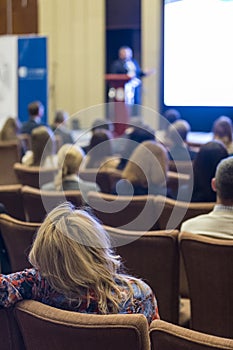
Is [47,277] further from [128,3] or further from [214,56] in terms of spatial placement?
[128,3]

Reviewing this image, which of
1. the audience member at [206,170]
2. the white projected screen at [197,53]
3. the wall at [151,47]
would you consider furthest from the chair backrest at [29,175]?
the wall at [151,47]

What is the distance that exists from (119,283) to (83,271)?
14 cm

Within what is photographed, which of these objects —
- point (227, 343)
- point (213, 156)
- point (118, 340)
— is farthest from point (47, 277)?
point (213, 156)

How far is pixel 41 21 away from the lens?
11914 mm

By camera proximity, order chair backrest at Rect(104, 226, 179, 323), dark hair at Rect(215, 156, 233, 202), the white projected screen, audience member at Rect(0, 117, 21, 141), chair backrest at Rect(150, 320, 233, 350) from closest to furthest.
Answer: chair backrest at Rect(150, 320, 233, 350) → chair backrest at Rect(104, 226, 179, 323) → dark hair at Rect(215, 156, 233, 202) → the white projected screen → audience member at Rect(0, 117, 21, 141)

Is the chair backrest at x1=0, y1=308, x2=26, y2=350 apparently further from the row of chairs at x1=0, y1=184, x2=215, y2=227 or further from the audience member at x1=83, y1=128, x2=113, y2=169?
the audience member at x1=83, y1=128, x2=113, y2=169

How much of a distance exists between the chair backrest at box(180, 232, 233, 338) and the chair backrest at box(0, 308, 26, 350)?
89 centimetres

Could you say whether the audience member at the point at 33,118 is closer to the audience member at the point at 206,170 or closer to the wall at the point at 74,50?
the wall at the point at 74,50

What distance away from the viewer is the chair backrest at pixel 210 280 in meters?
2.49

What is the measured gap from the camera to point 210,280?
2566 millimetres

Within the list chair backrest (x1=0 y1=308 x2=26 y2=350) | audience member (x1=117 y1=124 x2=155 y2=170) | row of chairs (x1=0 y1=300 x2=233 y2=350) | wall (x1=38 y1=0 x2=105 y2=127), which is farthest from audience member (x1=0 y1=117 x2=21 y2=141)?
row of chairs (x1=0 y1=300 x2=233 y2=350)

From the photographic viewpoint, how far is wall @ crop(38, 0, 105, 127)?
37.8 feet

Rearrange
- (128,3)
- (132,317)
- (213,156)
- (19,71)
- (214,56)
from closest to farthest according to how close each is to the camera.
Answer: (132,317)
(214,56)
(213,156)
(19,71)
(128,3)

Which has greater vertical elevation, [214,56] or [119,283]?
[214,56]
